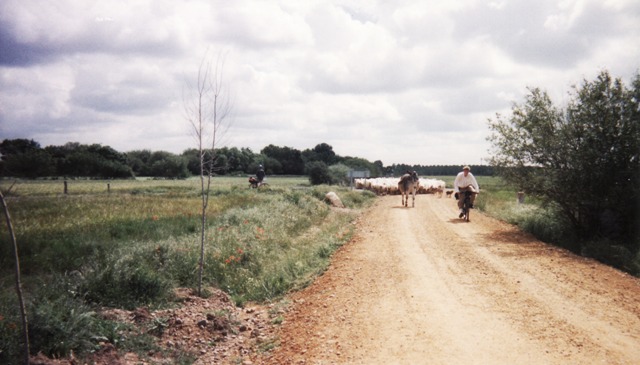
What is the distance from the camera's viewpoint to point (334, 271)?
A: 8.52 meters

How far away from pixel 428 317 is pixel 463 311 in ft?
2.14

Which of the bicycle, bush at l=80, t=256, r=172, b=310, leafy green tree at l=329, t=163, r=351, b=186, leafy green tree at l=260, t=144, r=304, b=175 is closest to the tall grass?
bush at l=80, t=256, r=172, b=310

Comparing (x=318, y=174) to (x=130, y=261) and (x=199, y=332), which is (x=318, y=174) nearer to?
(x=130, y=261)

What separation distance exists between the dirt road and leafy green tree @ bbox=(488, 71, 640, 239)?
2.76m

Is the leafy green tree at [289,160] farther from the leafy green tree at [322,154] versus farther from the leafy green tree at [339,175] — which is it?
the leafy green tree at [339,175]

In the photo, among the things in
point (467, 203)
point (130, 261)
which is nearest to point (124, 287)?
point (130, 261)

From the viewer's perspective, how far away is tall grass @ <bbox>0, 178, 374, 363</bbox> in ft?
16.2

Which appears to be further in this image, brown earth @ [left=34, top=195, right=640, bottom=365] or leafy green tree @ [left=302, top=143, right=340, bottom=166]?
A: leafy green tree @ [left=302, top=143, right=340, bottom=166]

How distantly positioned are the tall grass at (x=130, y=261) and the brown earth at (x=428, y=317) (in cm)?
51

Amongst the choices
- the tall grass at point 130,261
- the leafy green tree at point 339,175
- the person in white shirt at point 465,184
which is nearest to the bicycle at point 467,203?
the person in white shirt at point 465,184

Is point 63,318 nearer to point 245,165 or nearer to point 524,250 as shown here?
point 524,250

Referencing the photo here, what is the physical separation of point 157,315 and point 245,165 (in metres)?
104

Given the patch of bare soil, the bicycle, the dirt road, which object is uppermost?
the bicycle

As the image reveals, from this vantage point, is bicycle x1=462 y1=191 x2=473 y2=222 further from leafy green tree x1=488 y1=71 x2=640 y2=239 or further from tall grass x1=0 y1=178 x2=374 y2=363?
tall grass x1=0 y1=178 x2=374 y2=363
